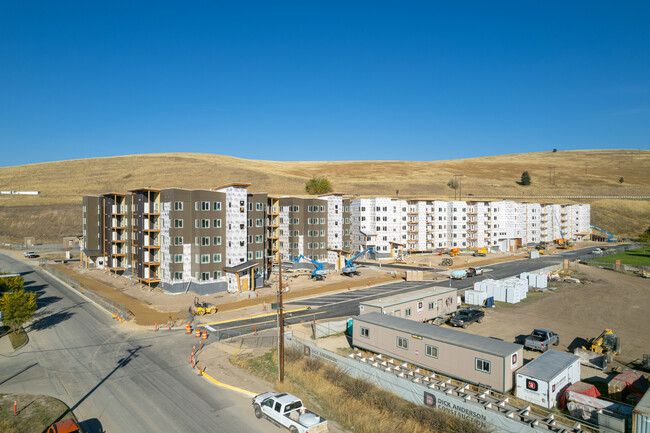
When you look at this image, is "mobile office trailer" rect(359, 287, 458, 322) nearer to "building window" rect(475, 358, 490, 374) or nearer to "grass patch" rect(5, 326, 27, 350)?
"building window" rect(475, 358, 490, 374)

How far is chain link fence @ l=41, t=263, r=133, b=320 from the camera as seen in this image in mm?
45200

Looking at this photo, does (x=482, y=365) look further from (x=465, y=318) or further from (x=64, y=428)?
(x=64, y=428)

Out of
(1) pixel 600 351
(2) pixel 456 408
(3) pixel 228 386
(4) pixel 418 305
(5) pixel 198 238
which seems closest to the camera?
(2) pixel 456 408

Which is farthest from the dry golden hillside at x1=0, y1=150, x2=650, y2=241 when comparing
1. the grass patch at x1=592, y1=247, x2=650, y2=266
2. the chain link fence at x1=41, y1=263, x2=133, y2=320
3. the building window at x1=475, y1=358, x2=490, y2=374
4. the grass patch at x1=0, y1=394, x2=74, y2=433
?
the building window at x1=475, y1=358, x2=490, y2=374

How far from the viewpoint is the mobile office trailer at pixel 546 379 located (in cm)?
2427

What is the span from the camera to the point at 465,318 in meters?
42.4

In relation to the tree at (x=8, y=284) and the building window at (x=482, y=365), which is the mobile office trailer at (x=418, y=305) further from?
the tree at (x=8, y=284)

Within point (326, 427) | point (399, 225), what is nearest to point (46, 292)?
point (326, 427)

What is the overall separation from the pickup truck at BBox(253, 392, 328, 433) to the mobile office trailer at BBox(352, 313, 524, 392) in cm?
1135

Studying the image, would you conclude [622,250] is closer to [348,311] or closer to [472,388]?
[348,311]

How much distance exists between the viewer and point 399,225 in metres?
102

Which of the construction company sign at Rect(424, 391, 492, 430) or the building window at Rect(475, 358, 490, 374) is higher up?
the building window at Rect(475, 358, 490, 374)

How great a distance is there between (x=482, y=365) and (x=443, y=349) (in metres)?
2.88

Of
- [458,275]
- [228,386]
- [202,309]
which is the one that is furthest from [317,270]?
[228,386]
